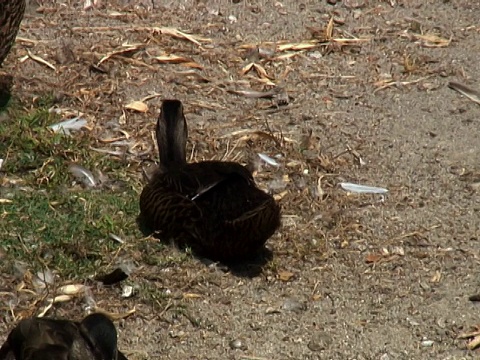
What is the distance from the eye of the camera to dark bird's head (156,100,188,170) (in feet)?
22.6

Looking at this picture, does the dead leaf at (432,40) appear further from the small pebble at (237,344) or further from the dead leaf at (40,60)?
the small pebble at (237,344)

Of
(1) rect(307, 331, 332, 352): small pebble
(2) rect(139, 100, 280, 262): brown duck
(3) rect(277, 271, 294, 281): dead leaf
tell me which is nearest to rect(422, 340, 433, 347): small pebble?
(1) rect(307, 331, 332, 352): small pebble

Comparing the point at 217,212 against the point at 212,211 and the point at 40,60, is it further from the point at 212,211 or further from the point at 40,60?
the point at 40,60

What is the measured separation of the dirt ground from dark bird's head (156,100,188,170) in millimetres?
273

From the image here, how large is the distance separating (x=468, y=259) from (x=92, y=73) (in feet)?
10.2

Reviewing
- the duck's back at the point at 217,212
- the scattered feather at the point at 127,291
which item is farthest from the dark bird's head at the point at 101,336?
the duck's back at the point at 217,212

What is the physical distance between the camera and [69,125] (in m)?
7.49

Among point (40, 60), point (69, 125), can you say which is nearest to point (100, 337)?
point (69, 125)

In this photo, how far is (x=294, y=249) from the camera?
21.4ft

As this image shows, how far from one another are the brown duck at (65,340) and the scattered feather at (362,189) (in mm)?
2902

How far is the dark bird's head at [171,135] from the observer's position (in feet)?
22.6

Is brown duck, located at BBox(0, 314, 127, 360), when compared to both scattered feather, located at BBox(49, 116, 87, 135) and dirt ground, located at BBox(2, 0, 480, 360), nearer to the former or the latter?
dirt ground, located at BBox(2, 0, 480, 360)

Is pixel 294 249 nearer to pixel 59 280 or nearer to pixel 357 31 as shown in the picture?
pixel 59 280

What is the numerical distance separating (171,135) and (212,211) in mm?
724
